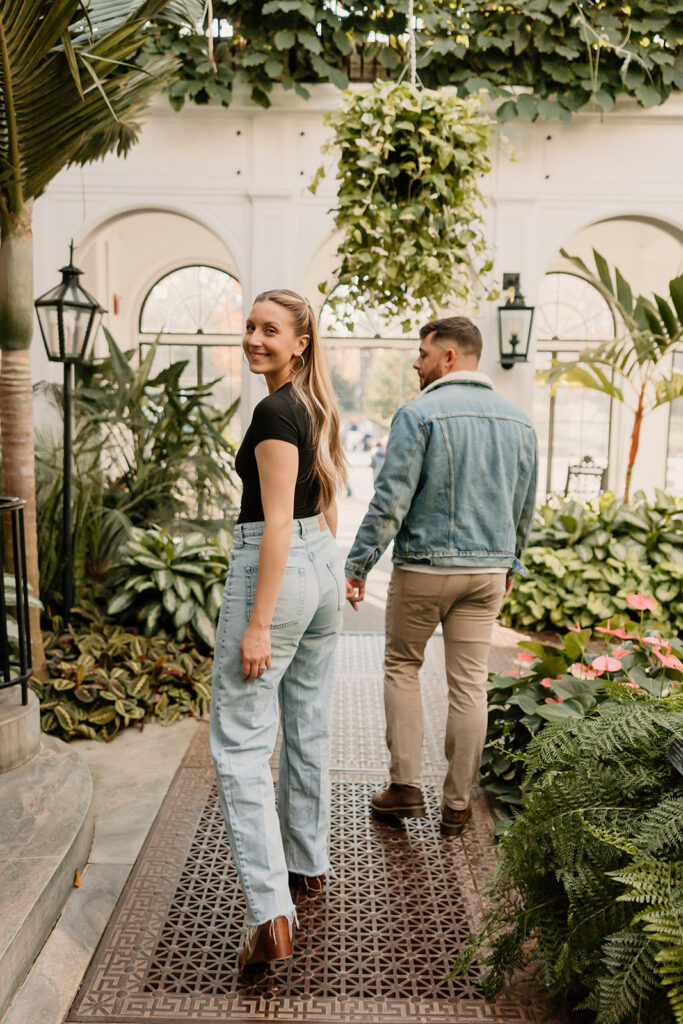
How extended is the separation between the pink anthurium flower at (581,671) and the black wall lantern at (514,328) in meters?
3.92

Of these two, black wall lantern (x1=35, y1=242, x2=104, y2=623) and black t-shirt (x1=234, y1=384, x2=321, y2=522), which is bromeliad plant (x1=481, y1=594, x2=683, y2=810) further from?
black wall lantern (x1=35, y1=242, x2=104, y2=623)

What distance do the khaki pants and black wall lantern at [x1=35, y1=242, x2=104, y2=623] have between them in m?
2.19

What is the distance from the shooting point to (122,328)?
1073 cm

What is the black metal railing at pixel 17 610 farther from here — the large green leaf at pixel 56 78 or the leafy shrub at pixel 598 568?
the leafy shrub at pixel 598 568

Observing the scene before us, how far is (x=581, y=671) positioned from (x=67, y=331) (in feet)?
10.2

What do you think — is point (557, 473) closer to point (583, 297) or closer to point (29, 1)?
point (583, 297)

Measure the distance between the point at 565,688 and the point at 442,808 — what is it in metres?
0.60

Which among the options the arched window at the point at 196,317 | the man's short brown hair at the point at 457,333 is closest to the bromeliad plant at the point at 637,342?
the man's short brown hair at the point at 457,333

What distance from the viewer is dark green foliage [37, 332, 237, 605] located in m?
4.64

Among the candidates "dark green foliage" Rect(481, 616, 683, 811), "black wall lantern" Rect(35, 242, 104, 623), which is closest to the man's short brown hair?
"dark green foliage" Rect(481, 616, 683, 811)

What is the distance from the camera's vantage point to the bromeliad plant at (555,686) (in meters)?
2.71

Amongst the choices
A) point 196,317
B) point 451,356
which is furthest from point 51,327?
point 196,317

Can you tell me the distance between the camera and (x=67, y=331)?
4.30 m

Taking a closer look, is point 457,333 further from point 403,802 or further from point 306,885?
point 306,885
